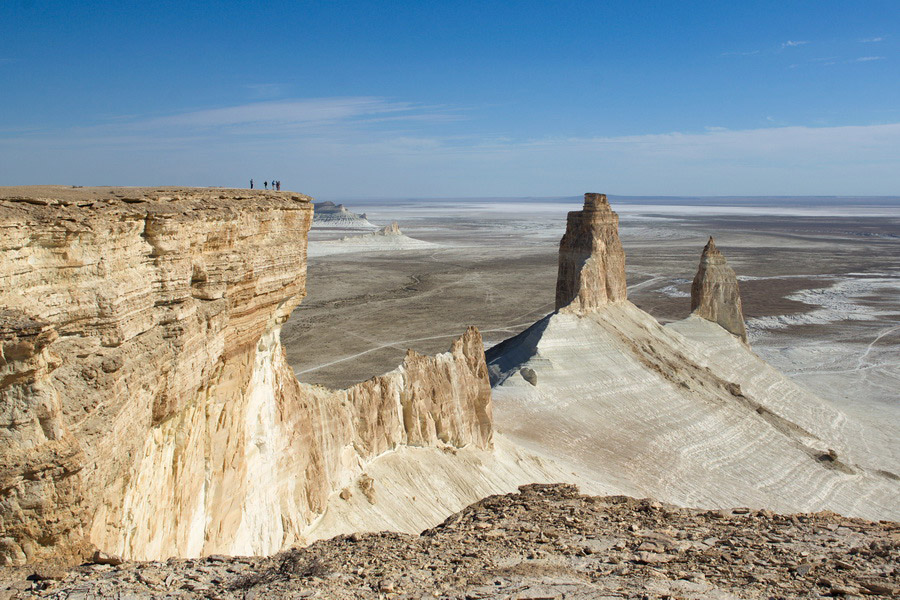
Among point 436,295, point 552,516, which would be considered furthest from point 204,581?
point 436,295

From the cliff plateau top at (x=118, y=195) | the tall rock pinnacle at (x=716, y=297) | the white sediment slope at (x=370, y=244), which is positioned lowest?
the white sediment slope at (x=370, y=244)

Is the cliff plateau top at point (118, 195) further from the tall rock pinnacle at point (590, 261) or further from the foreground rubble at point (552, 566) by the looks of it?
the tall rock pinnacle at point (590, 261)

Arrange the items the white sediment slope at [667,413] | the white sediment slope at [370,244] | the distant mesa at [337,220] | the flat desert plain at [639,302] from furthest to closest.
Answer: the distant mesa at [337,220] → the white sediment slope at [370,244] → the flat desert plain at [639,302] → the white sediment slope at [667,413]

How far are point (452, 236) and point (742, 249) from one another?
5778 cm

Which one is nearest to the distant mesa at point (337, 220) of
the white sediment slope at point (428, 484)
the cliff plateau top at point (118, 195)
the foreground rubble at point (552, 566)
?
the white sediment slope at point (428, 484)

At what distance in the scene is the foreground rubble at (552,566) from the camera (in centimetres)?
692

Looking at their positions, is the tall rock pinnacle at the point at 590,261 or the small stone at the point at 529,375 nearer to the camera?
the small stone at the point at 529,375

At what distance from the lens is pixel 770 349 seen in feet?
153

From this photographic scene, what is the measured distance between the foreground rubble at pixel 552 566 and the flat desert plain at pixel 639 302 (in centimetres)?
2697

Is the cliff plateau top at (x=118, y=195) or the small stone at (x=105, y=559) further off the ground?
the cliff plateau top at (x=118, y=195)

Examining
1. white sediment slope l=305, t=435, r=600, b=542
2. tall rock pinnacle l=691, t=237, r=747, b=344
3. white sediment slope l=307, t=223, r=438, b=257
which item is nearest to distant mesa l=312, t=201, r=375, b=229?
white sediment slope l=307, t=223, r=438, b=257

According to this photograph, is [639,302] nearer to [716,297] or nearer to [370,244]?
[716,297]

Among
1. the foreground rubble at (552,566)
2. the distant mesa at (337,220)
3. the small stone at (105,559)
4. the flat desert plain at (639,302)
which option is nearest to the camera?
the small stone at (105,559)

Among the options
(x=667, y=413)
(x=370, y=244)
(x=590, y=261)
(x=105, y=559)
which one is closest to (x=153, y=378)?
(x=105, y=559)
